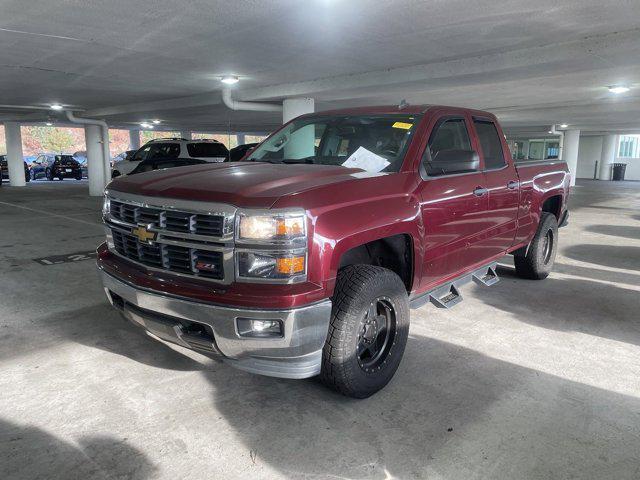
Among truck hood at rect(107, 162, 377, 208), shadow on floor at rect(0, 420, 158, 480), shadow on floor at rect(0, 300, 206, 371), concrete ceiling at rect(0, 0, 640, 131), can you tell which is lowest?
shadow on floor at rect(0, 420, 158, 480)

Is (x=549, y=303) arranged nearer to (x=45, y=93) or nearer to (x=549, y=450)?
(x=549, y=450)

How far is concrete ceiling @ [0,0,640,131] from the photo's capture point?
5.42m

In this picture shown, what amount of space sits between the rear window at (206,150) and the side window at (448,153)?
11709 millimetres

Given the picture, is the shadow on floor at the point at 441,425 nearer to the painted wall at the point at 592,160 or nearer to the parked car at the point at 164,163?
the parked car at the point at 164,163

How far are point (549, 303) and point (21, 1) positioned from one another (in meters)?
6.40

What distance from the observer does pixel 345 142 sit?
154 inches

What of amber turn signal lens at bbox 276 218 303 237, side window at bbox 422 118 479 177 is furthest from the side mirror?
amber turn signal lens at bbox 276 218 303 237

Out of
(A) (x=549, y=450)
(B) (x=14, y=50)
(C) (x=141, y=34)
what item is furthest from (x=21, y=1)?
(A) (x=549, y=450)

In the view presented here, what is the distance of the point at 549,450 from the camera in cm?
257

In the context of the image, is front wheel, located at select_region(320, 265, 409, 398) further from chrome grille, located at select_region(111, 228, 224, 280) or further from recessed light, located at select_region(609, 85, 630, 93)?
recessed light, located at select_region(609, 85, 630, 93)

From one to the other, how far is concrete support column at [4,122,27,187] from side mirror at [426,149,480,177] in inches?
929

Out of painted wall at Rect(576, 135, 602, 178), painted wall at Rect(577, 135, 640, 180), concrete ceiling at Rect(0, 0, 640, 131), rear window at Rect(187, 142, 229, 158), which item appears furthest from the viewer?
painted wall at Rect(576, 135, 602, 178)

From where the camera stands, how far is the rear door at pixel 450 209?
3.46 metres

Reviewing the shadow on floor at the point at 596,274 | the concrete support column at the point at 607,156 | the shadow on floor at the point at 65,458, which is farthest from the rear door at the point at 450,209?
the concrete support column at the point at 607,156
